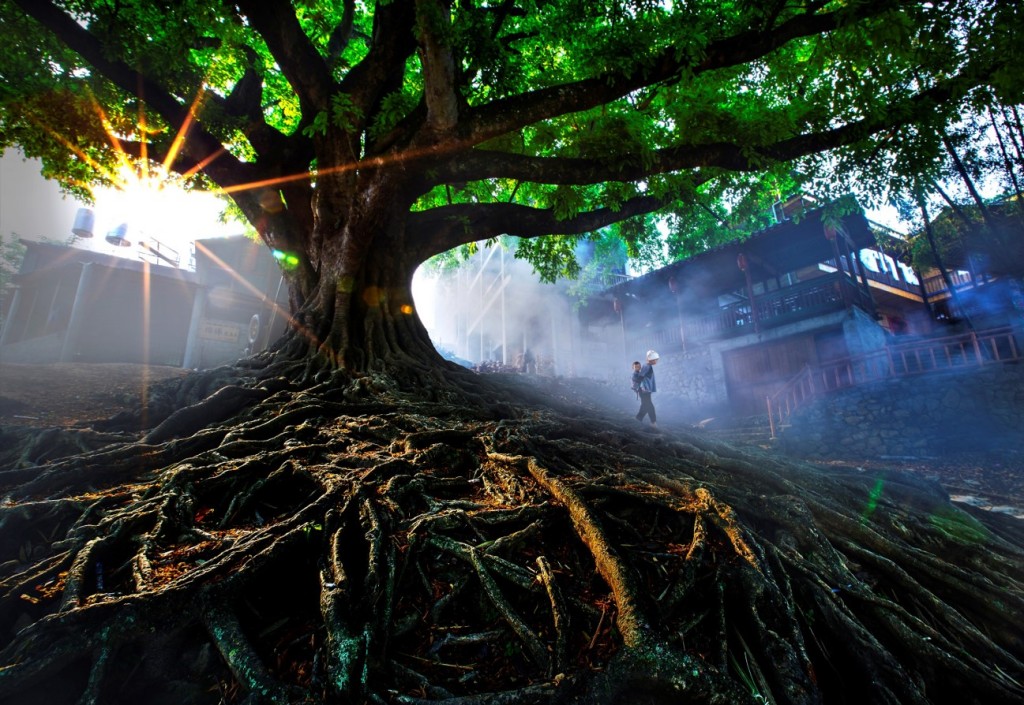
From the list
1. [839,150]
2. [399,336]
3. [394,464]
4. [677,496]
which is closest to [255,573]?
[394,464]

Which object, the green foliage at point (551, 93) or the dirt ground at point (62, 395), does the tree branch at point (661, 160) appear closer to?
the green foliage at point (551, 93)

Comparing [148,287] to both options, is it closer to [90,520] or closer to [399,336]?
[399,336]

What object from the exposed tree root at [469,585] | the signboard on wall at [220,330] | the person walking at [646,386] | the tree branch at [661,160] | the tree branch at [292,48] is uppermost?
the tree branch at [292,48]

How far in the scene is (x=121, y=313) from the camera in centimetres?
2006

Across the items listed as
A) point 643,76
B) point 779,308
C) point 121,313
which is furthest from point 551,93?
point 121,313

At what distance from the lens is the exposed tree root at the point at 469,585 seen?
1994 millimetres

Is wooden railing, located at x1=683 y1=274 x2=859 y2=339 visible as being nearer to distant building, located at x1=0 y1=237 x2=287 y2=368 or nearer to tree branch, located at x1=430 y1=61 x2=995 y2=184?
tree branch, located at x1=430 y1=61 x2=995 y2=184

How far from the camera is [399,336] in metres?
7.37

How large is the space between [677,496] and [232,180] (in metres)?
8.19

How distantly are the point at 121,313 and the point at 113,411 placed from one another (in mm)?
19101

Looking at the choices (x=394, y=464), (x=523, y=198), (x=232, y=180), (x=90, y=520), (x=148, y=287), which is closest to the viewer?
(x=90, y=520)

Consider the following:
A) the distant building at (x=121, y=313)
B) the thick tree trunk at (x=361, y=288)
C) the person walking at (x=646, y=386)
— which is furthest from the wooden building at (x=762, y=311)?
the distant building at (x=121, y=313)

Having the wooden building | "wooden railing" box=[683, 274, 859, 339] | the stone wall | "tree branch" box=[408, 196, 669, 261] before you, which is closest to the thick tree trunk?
"tree branch" box=[408, 196, 669, 261]

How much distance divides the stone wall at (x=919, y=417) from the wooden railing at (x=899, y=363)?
32 cm
